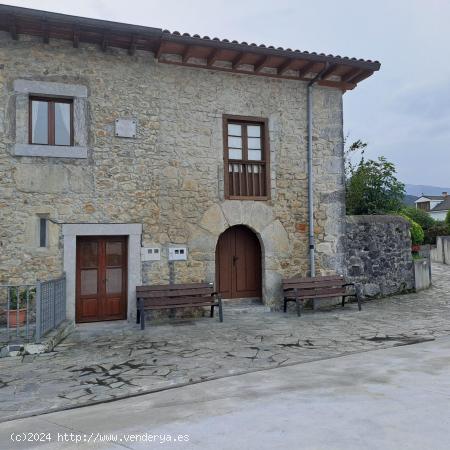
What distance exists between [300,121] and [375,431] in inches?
292

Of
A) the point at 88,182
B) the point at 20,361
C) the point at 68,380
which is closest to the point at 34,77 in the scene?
the point at 88,182

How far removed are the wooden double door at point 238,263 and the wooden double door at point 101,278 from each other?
6.70 feet

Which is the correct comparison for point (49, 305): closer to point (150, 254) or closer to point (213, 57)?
point (150, 254)

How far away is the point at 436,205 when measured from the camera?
1703 inches

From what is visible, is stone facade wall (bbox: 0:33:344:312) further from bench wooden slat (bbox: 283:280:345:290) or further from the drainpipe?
bench wooden slat (bbox: 283:280:345:290)

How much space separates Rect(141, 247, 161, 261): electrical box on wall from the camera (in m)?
8.05

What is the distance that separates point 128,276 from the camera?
795cm

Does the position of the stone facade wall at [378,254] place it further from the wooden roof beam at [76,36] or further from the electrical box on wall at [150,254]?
the wooden roof beam at [76,36]

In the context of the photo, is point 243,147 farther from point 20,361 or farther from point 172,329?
point 20,361

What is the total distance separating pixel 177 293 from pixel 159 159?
2635 millimetres

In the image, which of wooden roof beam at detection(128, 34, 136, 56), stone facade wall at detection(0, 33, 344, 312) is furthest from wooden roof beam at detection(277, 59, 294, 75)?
wooden roof beam at detection(128, 34, 136, 56)

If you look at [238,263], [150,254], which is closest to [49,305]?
[150,254]

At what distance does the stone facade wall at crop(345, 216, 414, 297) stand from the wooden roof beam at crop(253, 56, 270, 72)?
391 centimetres

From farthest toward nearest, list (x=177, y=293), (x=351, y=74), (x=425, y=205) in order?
(x=425, y=205) < (x=351, y=74) < (x=177, y=293)
